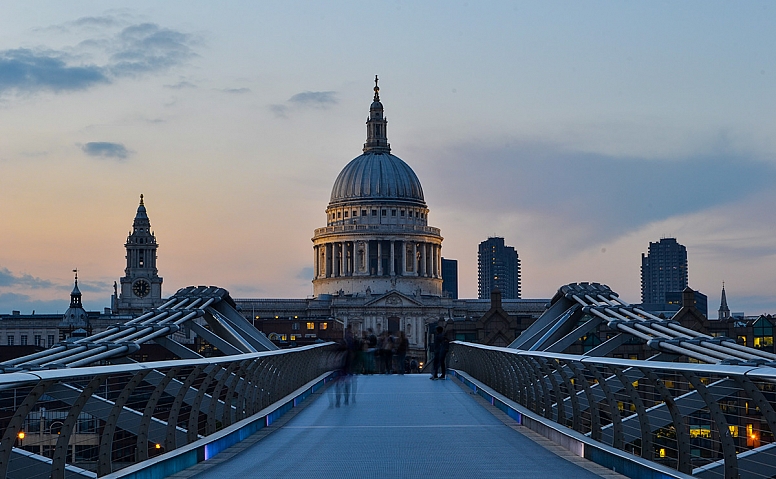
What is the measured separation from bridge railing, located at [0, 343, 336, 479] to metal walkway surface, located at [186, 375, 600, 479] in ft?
2.53

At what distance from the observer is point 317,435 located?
19.1 metres

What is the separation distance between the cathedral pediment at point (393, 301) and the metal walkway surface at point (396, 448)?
162 meters

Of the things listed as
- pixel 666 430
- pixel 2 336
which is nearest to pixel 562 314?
pixel 666 430

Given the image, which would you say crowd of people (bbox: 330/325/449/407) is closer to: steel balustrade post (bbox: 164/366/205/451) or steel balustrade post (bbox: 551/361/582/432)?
steel balustrade post (bbox: 551/361/582/432)

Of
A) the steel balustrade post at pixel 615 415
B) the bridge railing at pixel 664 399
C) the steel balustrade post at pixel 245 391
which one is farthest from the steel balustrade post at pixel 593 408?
the steel balustrade post at pixel 245 391

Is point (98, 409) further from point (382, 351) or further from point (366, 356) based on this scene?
point (382, 351)

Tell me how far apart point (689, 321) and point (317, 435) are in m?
68.8

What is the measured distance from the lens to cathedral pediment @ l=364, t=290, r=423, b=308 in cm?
18768

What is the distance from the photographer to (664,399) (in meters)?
12.5

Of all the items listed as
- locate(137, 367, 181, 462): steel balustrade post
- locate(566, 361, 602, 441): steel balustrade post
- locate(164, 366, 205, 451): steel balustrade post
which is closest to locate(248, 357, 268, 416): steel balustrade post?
locate(164, 366, 205, 451): steel balustrade post

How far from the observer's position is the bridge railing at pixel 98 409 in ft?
34.2

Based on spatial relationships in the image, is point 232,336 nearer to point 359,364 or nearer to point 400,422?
point 359,364

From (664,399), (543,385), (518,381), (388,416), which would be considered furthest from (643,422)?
(518,381)

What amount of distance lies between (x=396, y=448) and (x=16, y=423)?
789 centimetres
